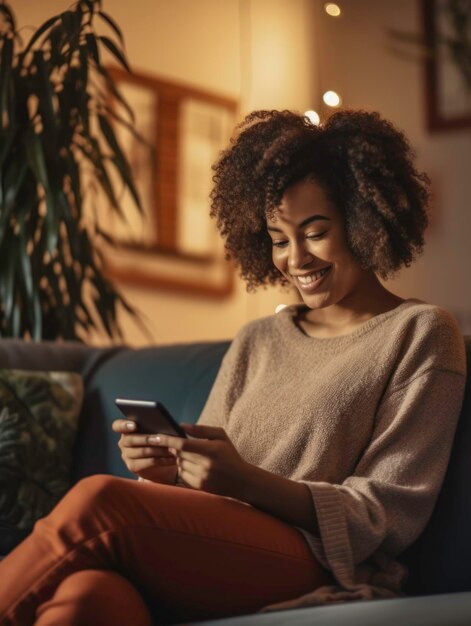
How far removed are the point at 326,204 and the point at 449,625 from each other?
2.40 ft

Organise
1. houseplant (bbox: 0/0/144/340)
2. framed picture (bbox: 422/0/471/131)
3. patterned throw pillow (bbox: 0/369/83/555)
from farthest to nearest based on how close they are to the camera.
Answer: framed picture (bbox: 422/0/471/131) < houseplant (bbox: 0/0/144/340) < patterned throw pillow (bbox: 0/369/83/555)

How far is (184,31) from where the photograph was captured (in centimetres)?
407

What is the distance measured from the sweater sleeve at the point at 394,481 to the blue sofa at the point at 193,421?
55mm

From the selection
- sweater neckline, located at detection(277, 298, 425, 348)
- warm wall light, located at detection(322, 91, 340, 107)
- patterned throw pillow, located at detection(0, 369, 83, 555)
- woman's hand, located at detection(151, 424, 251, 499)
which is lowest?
patterned throw pillow, located at detection(0, 369, 83, 555)

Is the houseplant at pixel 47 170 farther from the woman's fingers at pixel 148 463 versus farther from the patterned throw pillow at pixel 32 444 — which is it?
the woman's fingers at pixel 148 463

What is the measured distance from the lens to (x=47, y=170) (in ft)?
8.63

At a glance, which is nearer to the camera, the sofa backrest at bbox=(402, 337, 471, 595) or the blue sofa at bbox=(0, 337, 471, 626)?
the blue sofa at bbox=(0, 337, 471, 626)

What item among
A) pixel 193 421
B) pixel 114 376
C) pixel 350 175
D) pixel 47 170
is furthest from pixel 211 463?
pixel 47 170

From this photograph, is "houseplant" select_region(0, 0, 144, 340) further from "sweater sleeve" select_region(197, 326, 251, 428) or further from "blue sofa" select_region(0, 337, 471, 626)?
"sweater sleeve" select_region(197, 326, 251, 428)

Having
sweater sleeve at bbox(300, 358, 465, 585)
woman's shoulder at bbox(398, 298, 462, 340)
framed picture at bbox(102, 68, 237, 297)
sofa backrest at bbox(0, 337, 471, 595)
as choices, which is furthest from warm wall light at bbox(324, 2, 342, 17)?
sweater sleeve at bbox(300, 358, 465, 585)

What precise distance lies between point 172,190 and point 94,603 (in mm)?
2895

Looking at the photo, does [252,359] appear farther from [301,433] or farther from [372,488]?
[372,488]

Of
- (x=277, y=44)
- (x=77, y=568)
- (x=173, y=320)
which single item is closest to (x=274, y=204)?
(x=77, y=568)

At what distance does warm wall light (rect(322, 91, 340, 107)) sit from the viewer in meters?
4.38
